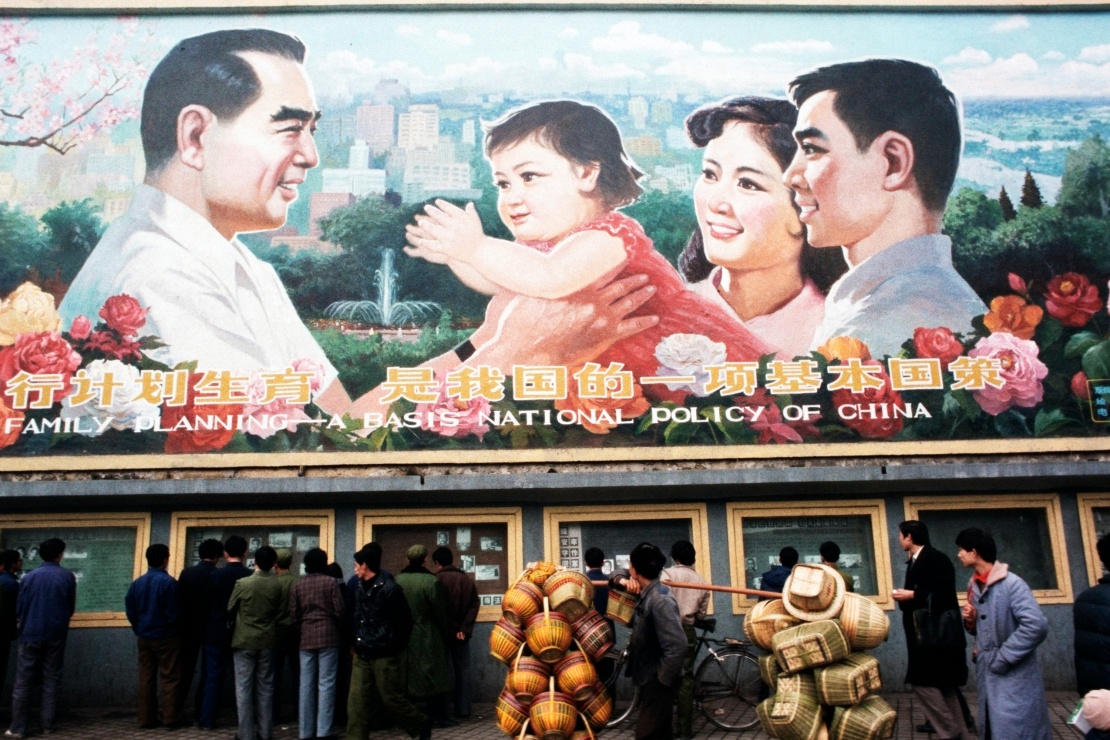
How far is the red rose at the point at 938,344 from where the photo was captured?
11.7m

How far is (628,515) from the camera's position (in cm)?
1120

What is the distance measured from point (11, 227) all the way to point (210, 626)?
588 centimetres

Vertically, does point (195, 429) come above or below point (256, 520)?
above

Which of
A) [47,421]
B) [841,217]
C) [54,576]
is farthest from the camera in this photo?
[841,217]

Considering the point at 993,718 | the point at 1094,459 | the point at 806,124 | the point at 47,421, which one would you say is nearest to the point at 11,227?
the point at 47,421

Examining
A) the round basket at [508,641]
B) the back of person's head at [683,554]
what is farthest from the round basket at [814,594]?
the back of person's head at [683,554]

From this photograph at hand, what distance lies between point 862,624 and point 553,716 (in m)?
2.37

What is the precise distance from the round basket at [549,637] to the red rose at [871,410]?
5.22 meters

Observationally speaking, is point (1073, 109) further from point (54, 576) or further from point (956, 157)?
point (54, 576)

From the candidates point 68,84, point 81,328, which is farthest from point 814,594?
point 68,84

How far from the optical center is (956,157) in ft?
41.2

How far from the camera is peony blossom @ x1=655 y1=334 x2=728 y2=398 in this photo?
11555 millimetres

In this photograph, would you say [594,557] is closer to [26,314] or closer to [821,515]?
[821,515]

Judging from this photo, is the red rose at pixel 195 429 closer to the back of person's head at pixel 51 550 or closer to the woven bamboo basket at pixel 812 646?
the back of person's head at pixel 51 550
